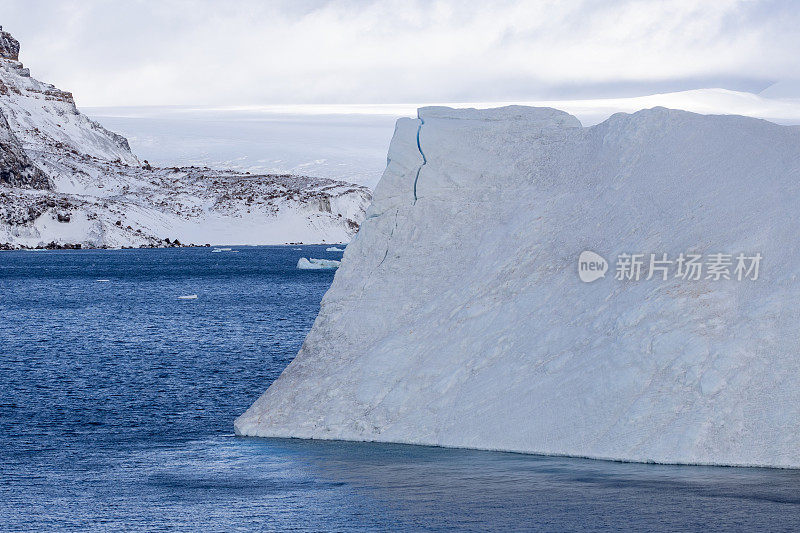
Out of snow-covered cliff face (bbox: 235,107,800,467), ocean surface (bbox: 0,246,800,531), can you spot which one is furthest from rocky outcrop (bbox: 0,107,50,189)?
snow-covered cliff face (bbox: 235,107,800,467)

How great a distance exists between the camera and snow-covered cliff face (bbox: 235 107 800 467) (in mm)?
16484

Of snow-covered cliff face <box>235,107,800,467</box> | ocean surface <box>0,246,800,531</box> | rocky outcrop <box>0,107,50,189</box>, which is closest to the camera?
ocean surface <box>0,246,800,531</box>

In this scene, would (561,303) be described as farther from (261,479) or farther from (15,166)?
(15,166)

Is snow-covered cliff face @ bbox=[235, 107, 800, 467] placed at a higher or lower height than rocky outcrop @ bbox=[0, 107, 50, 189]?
lower

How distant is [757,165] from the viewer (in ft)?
63.2

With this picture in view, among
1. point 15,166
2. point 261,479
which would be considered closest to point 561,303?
point 261,479

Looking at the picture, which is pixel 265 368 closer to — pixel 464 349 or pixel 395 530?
pixel 464 349

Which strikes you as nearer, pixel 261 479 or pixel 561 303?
pixel 261 479

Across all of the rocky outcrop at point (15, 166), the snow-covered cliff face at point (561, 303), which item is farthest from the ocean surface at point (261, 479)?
the rocky outcrop at point (15, 166)

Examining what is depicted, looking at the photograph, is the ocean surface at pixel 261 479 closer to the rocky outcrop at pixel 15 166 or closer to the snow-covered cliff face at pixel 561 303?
the snow-covered cliff face at pixel 561 303

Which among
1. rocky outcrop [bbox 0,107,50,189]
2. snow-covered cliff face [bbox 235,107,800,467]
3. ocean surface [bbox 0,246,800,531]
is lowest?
ocean surface [bbox 0,246,800,531]

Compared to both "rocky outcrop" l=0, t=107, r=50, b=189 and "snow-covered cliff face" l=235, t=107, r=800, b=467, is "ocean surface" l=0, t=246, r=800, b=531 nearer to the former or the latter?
"snow-covered cliff face" l=235, t=107, r=800, b=467

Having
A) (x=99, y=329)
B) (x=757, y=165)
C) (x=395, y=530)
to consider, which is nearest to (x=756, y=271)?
(x=757, y=165)

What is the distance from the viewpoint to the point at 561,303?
18594 mm
